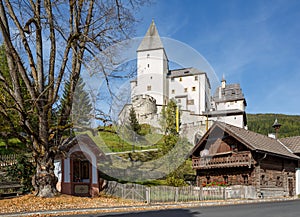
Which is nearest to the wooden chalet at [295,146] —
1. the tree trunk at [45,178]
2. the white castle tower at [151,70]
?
the tree trunk at [45,178]

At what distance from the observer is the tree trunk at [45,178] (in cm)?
1324

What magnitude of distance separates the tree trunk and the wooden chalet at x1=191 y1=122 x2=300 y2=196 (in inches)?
444

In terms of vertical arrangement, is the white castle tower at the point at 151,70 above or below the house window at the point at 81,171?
above

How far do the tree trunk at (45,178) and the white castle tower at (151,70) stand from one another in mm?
6136

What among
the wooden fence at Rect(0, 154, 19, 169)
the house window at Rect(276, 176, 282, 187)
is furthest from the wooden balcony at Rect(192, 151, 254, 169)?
the wooden fence at Rect(0, 154, 19, 169)

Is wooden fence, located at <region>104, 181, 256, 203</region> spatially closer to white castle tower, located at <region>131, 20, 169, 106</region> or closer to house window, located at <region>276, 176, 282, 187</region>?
house window, located at <region>276, 176, 282, 187</region>

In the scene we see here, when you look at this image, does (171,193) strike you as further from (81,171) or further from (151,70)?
(151,70)

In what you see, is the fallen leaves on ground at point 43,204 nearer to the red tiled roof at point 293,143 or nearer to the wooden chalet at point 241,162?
the wooden chalet at point 241,162

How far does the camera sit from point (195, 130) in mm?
42344

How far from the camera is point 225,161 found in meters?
21.8

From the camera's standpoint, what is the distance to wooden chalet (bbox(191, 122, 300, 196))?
20.6 m

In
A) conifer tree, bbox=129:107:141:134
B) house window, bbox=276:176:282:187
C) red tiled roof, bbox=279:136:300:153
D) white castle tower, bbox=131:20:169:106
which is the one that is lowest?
house window, bbox=276:176:282:187

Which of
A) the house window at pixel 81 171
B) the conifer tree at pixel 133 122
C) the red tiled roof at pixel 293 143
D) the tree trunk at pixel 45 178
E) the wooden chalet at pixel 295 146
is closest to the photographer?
the conifer tree at pixel 133 122

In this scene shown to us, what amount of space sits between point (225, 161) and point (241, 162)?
1.37 meters
